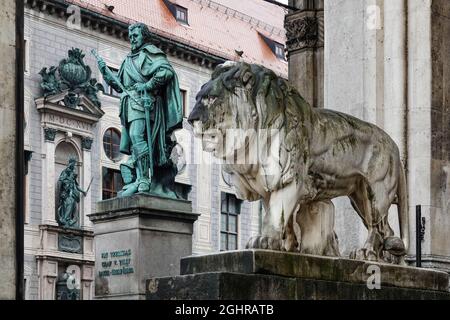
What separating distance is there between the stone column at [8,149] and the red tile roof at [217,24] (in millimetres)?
45465

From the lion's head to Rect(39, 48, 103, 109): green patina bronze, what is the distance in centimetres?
4705

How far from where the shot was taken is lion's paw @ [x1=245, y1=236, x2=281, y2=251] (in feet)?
32.9

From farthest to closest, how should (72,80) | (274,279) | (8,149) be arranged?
(72,80)
(8,149)
(274,279)

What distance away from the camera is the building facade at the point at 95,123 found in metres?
55.7

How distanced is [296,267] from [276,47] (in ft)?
198

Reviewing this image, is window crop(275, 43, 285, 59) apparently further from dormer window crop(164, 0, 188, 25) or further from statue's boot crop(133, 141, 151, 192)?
statue's boot crop(133, 141, 151, 192)

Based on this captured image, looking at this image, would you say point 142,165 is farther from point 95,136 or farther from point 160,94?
point 95,136

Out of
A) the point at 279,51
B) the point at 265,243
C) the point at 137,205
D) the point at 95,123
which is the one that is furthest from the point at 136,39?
the point at 279,51

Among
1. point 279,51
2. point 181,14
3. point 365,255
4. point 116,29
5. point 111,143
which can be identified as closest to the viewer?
point 365,255

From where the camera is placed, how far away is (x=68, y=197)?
56469 mm

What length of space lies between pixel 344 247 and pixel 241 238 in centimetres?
5309

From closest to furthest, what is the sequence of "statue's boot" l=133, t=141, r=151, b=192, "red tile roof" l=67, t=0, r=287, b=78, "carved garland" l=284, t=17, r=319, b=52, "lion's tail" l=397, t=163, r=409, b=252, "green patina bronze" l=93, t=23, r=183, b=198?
"lion's tail" l=397, t=163, r=409, b=252
"statue's boot" l=133, t=141, r=151, b=192
"green patina bronze" l=93, t=23, r=183, b=198
"carved garland" l=284, t=17, r=319, b=52
"red tile roof" l=67, t=0, r=287, b=78

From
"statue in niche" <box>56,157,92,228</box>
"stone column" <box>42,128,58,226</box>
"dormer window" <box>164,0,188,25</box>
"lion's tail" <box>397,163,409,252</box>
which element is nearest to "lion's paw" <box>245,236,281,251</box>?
"lion's tail" <box>397,163,409,252</box>
